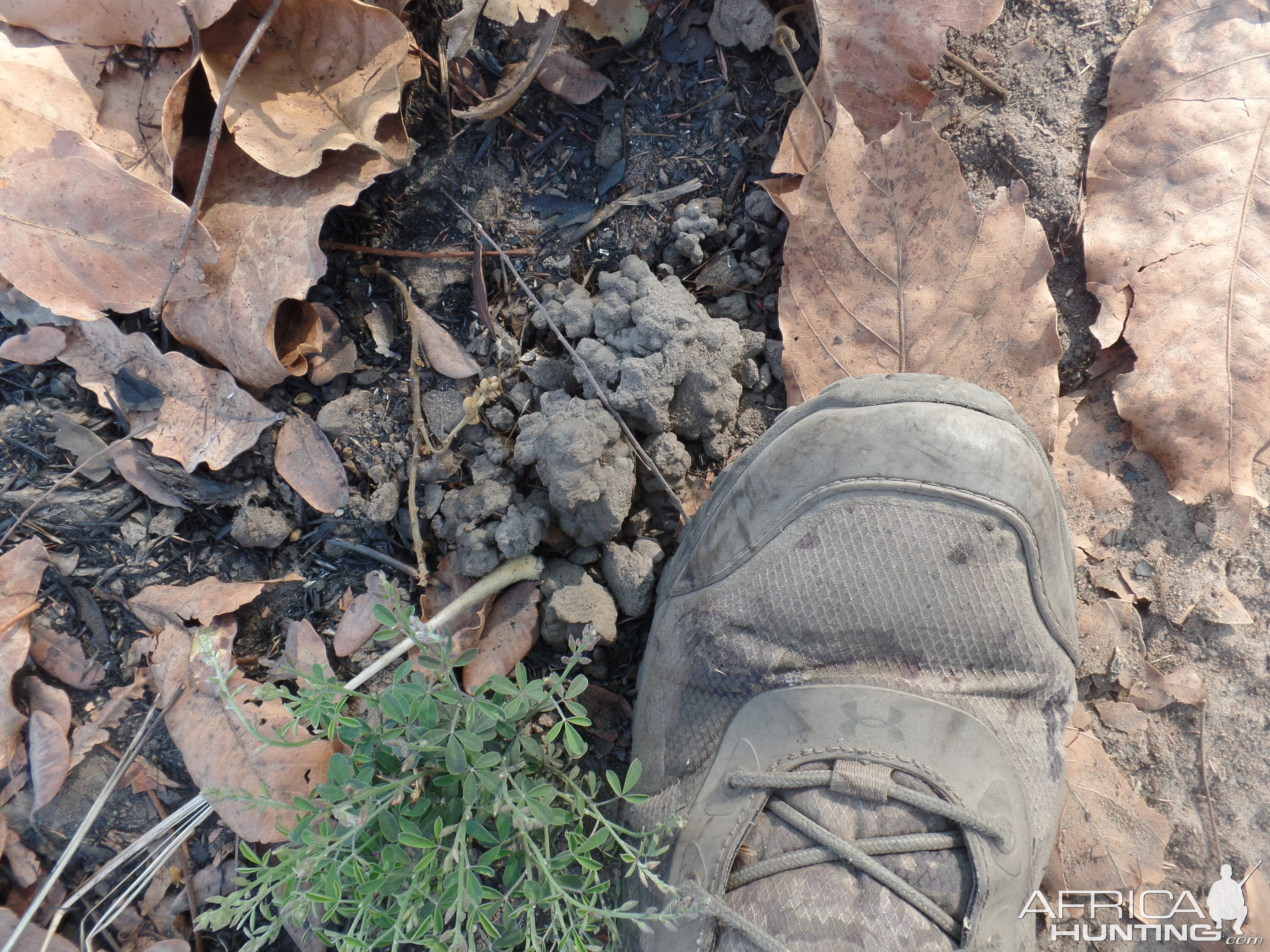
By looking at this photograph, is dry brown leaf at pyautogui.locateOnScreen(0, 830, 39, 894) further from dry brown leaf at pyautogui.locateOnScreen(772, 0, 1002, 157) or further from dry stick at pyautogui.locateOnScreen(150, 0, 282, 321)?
dry brown leaf at pyautogui.locateOnScreen(772, 0, 1002, 157)

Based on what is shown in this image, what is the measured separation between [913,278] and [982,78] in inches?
24.8

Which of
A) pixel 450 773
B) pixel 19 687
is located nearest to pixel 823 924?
pixel 450 773

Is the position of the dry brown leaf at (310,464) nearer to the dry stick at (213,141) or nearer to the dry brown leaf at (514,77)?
the dry stick at (213,141)

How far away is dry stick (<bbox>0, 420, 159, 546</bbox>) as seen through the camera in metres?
1.94

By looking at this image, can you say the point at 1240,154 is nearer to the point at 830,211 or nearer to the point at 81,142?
the point at 830,211

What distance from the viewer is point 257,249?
1881 millimetres

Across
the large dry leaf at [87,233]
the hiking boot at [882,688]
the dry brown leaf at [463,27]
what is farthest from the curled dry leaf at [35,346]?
the hiking boot at [882,688]

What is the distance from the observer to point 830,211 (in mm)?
1975

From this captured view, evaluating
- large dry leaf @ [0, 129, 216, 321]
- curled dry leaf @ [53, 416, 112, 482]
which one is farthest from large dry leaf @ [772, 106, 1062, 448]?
curled dry leaf @ [53, 416, 112, 482]

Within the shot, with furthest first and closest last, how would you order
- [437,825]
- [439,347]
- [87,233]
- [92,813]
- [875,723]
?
[439,347] < [92,813] < [87,233] < [875,723] < [437,825]

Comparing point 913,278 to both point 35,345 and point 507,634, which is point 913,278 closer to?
point 507,634

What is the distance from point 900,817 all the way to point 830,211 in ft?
4.77

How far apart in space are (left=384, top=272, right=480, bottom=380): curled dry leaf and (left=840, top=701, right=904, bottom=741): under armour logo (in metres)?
1.24

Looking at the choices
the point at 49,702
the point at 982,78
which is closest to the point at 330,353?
the point at 49,702
